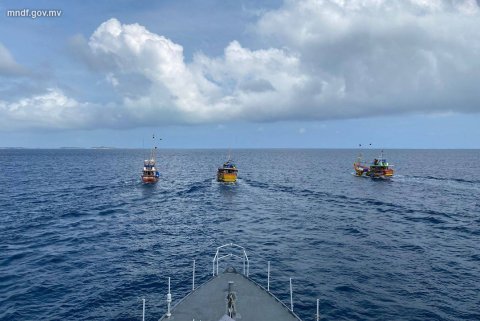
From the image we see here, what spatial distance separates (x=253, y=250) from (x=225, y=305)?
20.4 meters

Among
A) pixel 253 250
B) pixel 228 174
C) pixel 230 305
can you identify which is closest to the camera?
pixel 230 305

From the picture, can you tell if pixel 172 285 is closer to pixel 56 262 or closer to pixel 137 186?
pixel 56 262

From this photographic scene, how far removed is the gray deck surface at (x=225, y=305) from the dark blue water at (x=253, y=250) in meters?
6.54

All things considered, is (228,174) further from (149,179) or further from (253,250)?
(253,250)

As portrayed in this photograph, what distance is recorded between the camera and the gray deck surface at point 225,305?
54.1ft

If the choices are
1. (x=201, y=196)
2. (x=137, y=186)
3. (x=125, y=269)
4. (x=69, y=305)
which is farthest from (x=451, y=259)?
(x=137, y=186)

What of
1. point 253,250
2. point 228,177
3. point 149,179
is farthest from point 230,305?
point 149,179

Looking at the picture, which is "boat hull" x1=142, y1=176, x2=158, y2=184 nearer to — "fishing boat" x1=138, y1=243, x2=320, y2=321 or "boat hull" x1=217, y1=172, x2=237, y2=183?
"boat hull" x1=217, y1=172, x2=237, y2=183

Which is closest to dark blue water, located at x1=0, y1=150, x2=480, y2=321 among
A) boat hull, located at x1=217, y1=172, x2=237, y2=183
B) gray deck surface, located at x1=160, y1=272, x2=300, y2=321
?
gray deck surface, located at x1=160, y1=272, x2=300, y2=321

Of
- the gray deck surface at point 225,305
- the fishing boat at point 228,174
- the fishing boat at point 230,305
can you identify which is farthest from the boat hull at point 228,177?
the gray deck surface at point 225,305

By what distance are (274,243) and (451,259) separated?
19676mm

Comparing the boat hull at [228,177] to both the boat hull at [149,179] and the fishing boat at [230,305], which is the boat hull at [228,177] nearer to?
the boat hull at [149,179]

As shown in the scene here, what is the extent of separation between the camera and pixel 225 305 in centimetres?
1769

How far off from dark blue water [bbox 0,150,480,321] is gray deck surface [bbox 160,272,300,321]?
21.4 ft
